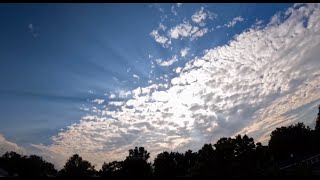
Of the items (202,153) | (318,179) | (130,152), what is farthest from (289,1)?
(130,152)

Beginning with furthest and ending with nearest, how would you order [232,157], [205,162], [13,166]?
[232,157] → [205,162] → [13,166]

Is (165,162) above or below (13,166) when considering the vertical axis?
above

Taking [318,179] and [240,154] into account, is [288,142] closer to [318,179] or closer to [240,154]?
[240,154]

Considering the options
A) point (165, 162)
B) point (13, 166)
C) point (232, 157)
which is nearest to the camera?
point (13, 166)

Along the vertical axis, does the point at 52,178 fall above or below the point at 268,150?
below

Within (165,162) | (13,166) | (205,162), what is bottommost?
(13,166)

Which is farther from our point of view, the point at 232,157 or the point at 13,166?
the point at 232,157

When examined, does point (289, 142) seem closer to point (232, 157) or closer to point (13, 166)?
point (232, 157)

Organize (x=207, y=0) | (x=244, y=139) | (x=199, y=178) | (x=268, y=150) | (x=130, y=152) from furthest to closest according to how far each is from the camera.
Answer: (x=268, y=150) → (x=130, y=152) → (x=244, y=139) → (x=199, y=178) → (x=207, y=0)

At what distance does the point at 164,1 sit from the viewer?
217 cm

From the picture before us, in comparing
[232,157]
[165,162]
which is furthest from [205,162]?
[165,162]

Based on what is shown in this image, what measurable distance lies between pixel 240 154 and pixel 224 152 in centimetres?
729

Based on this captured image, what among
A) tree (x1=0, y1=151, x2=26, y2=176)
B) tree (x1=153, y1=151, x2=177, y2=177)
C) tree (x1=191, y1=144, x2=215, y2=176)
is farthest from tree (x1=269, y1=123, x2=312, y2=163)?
tree (x1=0, y1=151, x2=26, y2=176)

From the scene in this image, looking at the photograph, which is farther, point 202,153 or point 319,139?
point 319,139
